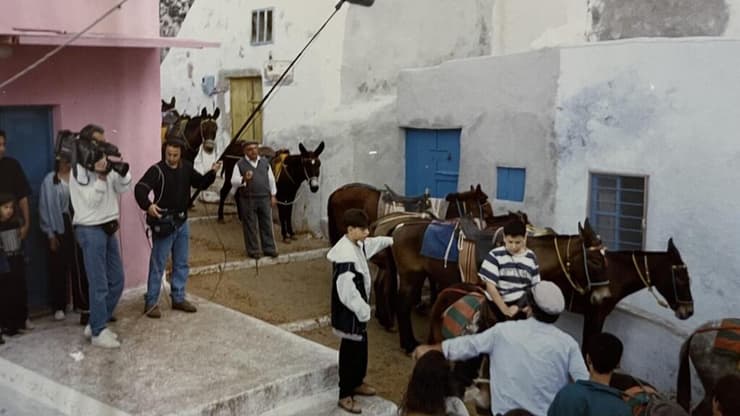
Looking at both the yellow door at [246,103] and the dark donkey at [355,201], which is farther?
the yellow door at [246,103]

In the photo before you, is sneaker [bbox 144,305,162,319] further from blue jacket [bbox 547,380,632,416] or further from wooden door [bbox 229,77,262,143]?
wooden door [bbox 229,77,262,143]

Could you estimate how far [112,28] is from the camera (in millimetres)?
8023

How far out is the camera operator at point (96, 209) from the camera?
22.8ft

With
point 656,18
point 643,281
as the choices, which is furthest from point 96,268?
point 656,18

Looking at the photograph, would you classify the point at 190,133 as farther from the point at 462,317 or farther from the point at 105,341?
the point at 462,317

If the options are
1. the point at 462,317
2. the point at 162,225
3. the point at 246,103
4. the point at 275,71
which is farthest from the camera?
the point at 246,103

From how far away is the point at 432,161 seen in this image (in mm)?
12742

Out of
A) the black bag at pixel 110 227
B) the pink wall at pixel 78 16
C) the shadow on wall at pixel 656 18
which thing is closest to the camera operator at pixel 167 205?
the black bag at pixel 110 227

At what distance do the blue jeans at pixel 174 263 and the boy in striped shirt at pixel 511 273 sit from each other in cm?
303

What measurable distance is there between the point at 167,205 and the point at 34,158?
1361 mm

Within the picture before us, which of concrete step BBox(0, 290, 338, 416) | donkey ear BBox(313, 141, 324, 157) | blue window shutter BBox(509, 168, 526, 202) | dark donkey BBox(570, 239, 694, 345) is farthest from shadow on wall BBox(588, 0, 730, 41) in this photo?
concrete step BBox(0, 290, 338, 416)

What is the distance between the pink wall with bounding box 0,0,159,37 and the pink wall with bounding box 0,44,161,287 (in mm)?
240

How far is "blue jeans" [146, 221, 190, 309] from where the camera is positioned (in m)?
7.81

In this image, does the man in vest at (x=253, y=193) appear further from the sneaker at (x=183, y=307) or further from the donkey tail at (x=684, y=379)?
the donkey tail at (x=684, y=379)
